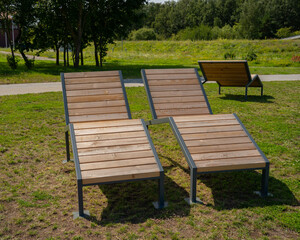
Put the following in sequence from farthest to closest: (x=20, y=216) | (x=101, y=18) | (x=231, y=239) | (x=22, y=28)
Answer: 1. (x=101, y=18)
2. (x=22, y=28)
3. (x=20, y=216)
4. (x=231, y=239)

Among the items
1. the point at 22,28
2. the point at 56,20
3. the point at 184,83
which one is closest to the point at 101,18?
the point at 56,20

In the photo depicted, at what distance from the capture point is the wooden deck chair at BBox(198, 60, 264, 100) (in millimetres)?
9477

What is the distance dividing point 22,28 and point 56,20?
204 centimetres

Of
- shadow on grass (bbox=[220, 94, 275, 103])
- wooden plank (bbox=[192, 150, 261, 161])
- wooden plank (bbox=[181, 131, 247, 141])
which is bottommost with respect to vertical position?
shadow on grass (bbox=[220, 94, 275, 103])

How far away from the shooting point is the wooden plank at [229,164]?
12.6 feet

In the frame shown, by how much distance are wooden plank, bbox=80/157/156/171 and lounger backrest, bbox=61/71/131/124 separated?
4.63 feet

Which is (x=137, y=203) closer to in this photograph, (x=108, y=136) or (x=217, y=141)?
(x=108, y=136)

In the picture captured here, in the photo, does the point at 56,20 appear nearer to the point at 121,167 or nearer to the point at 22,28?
the point at 22,28

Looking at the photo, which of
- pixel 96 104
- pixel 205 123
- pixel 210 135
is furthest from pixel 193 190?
pixel 96 104

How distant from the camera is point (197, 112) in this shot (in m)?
5.54

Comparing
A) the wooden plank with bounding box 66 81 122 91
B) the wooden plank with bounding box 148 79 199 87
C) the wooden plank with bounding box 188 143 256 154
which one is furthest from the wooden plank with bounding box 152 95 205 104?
the wooden plank with bounding box 188 143 256 154

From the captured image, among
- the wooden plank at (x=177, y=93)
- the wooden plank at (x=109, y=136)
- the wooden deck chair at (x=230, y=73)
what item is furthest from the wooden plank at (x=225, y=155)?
the wooden deck chair at (x=230, y=73)

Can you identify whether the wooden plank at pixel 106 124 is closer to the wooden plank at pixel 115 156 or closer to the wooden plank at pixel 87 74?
the wooden plank at pixel 115 156

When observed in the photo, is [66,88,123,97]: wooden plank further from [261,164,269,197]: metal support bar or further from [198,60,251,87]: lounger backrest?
[198,60,251,87]: lounger backrest
